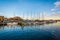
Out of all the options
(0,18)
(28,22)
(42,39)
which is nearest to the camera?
(42,39)

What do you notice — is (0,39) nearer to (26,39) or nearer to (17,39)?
(17,39)

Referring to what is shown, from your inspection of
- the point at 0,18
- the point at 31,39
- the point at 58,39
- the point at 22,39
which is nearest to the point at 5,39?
the point at 22,39

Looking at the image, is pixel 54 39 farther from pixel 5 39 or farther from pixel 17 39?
pixel 5 39

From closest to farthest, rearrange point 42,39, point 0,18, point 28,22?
point 42,39, point 28,22, point 0,18

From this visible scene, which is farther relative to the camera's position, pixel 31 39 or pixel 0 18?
pixel 0 18

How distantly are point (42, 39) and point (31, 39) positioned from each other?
0.59m

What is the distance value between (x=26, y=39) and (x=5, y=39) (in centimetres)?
113

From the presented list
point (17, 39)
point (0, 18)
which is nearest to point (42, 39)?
point (17, 39)

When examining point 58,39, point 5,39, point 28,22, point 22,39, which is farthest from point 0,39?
point 28,22

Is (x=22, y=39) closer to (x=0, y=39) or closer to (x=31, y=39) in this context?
(x=31, y=39)

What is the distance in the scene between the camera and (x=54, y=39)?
622 centimetres

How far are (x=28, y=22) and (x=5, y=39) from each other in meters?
11.3

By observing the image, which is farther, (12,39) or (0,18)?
(0,18)

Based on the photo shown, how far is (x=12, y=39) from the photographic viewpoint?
6.06 meters
